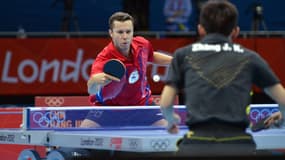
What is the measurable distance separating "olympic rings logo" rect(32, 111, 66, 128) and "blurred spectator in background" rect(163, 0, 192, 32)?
A: 28.2 ft

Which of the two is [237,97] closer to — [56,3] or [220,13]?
[220,13]

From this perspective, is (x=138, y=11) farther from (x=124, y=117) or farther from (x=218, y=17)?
(x=218, y=17)


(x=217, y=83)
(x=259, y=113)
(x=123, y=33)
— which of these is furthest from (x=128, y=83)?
(x=217, y=83)

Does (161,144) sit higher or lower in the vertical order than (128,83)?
lower

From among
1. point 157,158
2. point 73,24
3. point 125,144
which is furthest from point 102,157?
point 73,24

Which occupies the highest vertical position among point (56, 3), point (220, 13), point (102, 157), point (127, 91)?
point (56, 3)

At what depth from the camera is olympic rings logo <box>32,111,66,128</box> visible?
6.82 m

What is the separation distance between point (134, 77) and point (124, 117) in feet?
3.65

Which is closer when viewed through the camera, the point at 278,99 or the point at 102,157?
the point at 278,99

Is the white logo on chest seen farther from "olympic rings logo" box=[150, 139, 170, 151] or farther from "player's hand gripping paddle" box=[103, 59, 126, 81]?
"olympic rings logo" box=[150, 139, 170, 151]

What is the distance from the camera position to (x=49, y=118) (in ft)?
23.2

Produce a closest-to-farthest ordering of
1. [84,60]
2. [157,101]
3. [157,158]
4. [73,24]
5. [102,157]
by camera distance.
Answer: [157,158]
[102,157]
[157,101]
[84,60]
[73,24]

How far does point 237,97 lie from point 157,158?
566mm

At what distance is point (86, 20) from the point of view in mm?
17094
